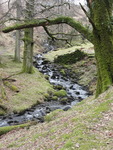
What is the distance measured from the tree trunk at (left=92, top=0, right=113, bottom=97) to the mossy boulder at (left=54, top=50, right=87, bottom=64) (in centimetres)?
1784

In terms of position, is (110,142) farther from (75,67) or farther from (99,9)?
(75,67)

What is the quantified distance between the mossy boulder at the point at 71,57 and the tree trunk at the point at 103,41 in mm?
17839

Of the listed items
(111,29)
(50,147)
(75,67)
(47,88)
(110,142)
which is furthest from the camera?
(75,67)

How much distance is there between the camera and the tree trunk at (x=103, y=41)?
8.94 meters

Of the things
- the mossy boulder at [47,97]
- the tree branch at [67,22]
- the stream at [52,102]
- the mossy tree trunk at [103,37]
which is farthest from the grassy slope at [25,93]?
the mossy tree trunk at [103,37]

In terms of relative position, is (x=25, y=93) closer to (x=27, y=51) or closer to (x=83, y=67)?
(x=27, y=51)

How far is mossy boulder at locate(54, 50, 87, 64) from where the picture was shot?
27.1 m

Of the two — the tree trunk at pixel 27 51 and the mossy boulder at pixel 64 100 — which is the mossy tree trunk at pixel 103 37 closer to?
the mossy boulder at pixel 64 100

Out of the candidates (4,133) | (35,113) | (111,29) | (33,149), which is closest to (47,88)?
(35,113)

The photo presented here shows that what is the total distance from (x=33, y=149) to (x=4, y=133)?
13.6 ft

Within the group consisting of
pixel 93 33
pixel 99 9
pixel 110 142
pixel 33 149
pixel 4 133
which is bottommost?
pixel 4 133

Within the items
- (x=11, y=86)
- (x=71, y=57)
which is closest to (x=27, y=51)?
(x=11, y=86)

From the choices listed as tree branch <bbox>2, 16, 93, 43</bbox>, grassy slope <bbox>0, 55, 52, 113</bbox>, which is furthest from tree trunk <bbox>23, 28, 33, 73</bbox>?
tree branch <bbox>2, 16, 93, 43</bbox>

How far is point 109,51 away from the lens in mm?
9133
